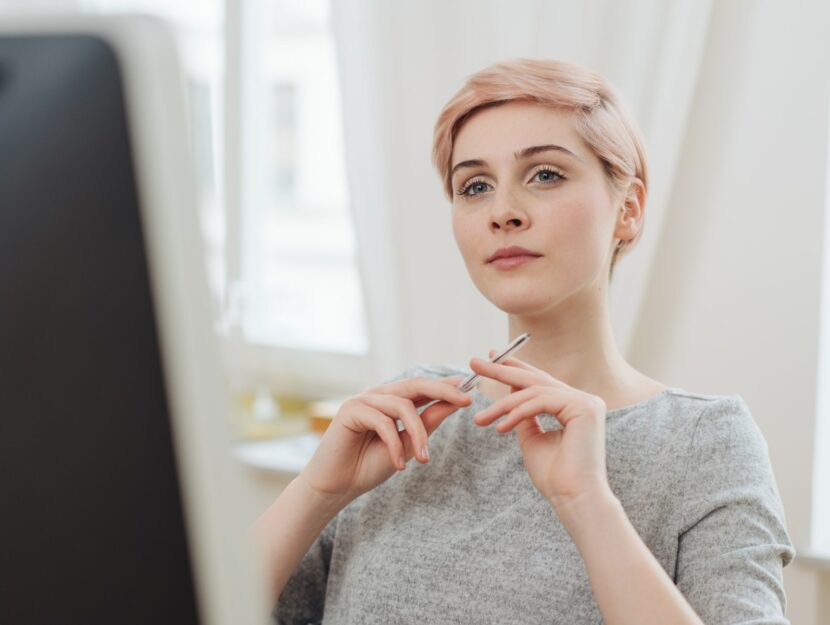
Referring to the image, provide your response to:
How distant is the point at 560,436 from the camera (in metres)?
1.07

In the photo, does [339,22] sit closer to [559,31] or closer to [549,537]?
[559,31]

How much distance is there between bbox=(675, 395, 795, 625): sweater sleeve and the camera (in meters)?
1.03

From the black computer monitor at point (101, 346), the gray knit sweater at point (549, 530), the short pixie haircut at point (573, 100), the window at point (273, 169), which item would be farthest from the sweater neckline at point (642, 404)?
the window at point (273, 169)

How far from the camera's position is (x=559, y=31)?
1836 mm

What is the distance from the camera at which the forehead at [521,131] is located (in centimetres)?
123

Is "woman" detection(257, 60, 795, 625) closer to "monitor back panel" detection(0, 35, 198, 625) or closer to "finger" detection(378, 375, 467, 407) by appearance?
"finger" detection(378, 375, 467, 407)

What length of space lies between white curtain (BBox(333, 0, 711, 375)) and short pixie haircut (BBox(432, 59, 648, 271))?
450mm

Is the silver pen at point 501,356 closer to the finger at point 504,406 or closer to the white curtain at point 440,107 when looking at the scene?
the finger at point 504,406

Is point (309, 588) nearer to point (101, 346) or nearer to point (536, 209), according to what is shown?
point (536, 209)

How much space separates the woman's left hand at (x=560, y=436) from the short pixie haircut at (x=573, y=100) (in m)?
0.33

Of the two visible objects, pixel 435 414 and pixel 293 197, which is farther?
pixel 293 197

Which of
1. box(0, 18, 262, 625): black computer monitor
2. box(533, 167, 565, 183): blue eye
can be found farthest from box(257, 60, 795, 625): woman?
box(0, 18, 262, 625): black computer monitor

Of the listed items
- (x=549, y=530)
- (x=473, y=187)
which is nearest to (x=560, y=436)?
(x=549, y=530)

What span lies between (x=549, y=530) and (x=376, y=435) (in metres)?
0.24
